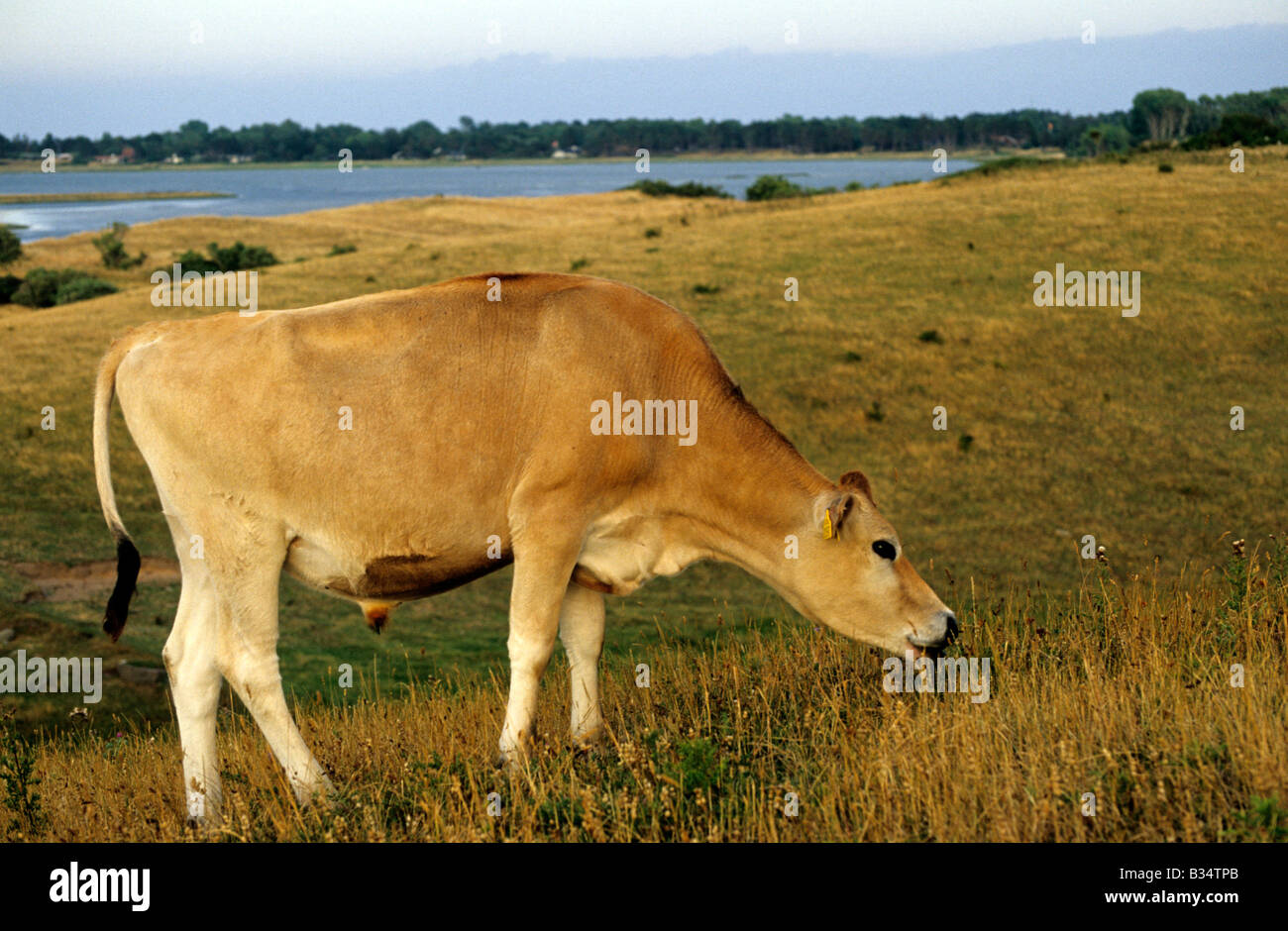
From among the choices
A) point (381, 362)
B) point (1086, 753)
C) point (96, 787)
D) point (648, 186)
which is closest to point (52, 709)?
point (96, 787)

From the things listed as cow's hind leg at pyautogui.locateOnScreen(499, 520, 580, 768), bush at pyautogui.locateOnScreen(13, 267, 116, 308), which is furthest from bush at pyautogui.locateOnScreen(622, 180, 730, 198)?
cow's hind leg at pyautogui.locateOnScreen(499, 520, 580, 768)

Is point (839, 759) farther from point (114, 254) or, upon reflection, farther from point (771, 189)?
point (771, 189)

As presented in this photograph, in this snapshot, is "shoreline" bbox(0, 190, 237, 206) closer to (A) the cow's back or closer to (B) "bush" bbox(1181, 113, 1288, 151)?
(B) "bush" bbox(1181, 113, 1288, 151)

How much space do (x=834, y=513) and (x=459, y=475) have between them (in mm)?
1972

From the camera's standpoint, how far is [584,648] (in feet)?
24.1

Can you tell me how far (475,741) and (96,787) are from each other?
2.22 metres

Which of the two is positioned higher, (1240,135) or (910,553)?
(1240,135)

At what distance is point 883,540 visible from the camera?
679 cm

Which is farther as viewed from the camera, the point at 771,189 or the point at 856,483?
the point at 771,189

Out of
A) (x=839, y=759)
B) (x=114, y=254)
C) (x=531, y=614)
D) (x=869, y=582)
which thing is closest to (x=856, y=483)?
(x=869, y=582)

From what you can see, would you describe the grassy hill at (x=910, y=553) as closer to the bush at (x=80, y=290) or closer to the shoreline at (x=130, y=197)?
the bush at (x=80, y=290)

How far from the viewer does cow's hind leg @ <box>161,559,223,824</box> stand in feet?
22.1

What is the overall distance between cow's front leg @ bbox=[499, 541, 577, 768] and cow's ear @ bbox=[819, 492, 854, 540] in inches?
52.9

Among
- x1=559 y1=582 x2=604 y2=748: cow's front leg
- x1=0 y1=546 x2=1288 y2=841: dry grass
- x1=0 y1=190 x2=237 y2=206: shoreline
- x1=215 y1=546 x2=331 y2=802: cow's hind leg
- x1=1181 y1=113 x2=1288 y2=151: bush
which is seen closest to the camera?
x1=0 y1=546 x2=1288 y2=841: dry grass
